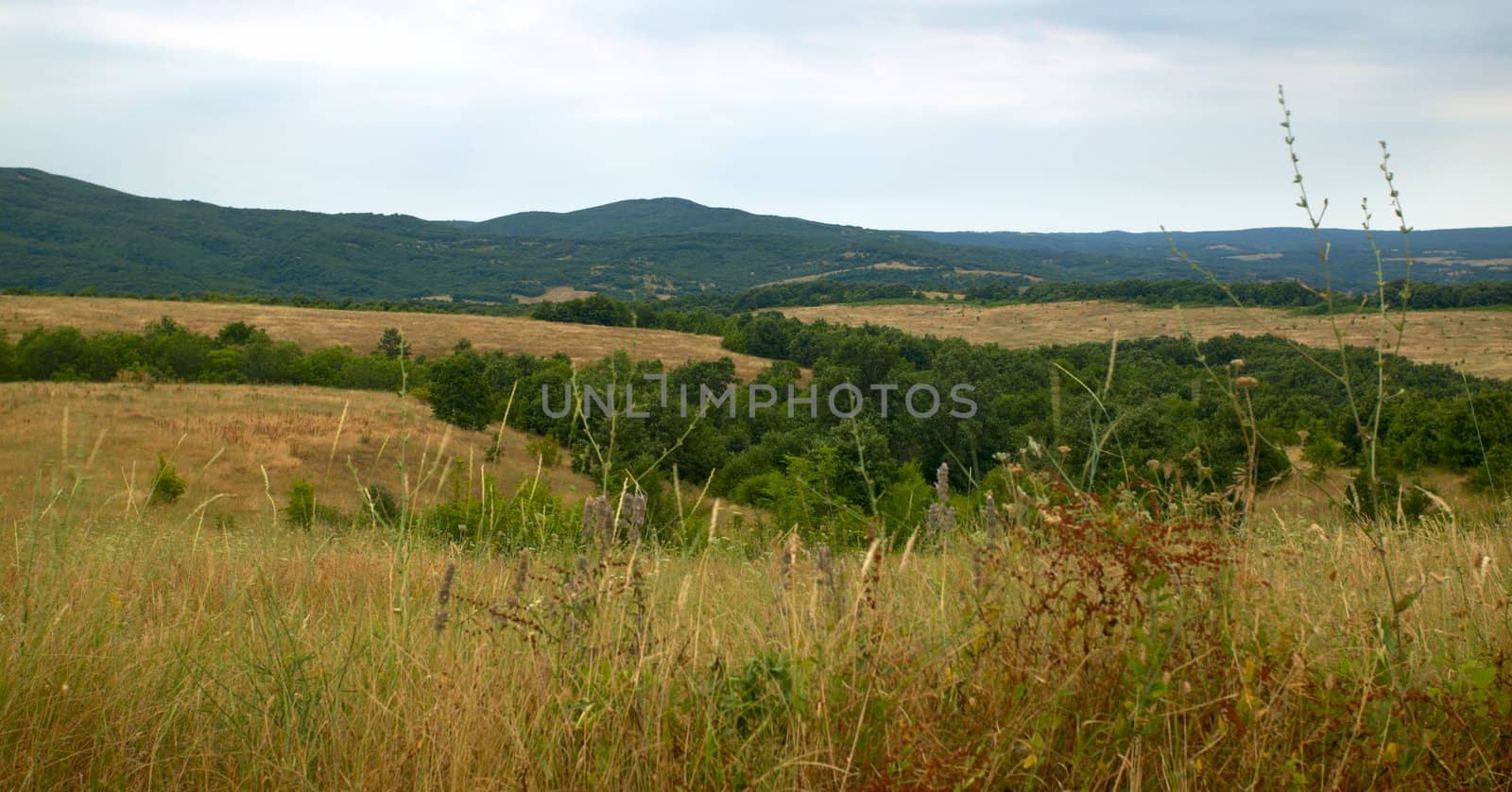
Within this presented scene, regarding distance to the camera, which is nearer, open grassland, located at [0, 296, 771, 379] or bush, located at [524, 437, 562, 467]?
bush, located at [524, 437, 562, 467]

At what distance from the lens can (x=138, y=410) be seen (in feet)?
135

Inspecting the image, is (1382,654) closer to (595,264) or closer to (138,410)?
(138,410)

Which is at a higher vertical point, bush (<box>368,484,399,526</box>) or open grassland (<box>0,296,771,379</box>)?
bush (<box>368,484,399,526</box>)

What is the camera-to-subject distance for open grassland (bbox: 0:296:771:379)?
209 ft

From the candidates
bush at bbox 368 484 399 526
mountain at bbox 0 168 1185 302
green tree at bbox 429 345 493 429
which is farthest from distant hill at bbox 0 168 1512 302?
bush at bbox 368 484 399 526

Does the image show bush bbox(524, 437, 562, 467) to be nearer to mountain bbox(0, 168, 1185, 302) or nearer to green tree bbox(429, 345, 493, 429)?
green tree bbox(429, 345, 493, 429)

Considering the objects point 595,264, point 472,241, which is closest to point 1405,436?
point 595,264

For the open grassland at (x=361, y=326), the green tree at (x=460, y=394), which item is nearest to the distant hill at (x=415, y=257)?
the open grassland at (x=361, y=326)

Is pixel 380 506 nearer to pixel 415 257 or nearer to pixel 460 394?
pixel 460 394

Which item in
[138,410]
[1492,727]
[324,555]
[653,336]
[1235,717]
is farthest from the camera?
[653,336]

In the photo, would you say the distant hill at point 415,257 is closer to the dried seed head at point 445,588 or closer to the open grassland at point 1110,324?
the open grassland at point 1110,324

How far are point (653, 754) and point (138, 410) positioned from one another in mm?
47915

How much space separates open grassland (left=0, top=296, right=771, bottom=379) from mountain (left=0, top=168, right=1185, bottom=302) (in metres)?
46.3

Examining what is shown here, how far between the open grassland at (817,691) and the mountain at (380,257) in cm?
12349
